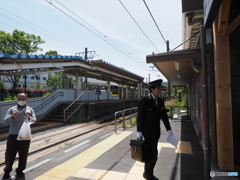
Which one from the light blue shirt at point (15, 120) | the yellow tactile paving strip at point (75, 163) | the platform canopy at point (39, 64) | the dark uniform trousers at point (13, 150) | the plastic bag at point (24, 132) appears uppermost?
the platform canopy at point (39, 64)

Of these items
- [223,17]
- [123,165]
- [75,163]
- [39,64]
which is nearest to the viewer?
[223,17]

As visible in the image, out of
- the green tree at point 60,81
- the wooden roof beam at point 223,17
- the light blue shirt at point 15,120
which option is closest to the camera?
the wooden roof beam at point 223,17

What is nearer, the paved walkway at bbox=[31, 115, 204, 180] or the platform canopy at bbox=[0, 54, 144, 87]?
the paved walkway at bbox=[31, 115, 204, 180]

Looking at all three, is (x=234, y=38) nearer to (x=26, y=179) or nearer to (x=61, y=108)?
(x=26, y=179)

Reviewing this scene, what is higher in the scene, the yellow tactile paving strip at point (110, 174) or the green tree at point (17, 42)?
the green tree at point (17, 42)

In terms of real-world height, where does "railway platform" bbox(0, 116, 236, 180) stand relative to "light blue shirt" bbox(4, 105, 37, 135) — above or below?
below

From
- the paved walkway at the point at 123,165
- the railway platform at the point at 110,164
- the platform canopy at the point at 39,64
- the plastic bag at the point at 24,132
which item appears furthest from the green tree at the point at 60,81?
the plastic bag at the point at 24,132

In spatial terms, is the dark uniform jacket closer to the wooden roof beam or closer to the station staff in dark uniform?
the station staff in dark uniform

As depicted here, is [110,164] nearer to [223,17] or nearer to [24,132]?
[24,132]

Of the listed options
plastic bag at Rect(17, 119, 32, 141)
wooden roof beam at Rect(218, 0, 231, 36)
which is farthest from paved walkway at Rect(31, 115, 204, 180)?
wooden roof beam at Rect(218, 0, 231, 36)

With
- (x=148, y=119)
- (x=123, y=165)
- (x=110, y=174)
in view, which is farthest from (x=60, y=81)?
(x=148, y=119)

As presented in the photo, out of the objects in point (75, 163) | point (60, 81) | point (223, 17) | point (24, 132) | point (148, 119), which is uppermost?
point (60, 81)

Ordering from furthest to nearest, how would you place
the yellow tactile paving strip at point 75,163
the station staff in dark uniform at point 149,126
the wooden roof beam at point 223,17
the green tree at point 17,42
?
the green tree at point 17,42, the yellow tactile paving strip at point 75,163, the station staff in dark uniform at point 149,126, the wooden roof beam at point 223,17

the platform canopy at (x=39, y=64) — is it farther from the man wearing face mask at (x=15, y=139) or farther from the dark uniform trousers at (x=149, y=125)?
the dark uniform trousers at (x=149, y=125)
